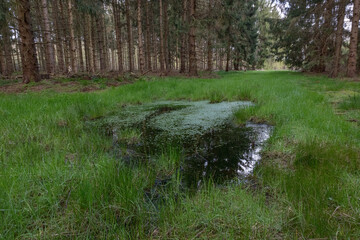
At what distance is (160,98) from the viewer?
24.5 feet

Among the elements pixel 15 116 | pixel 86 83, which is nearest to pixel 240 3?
pixel 86 83

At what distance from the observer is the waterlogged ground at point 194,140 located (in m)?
2.42

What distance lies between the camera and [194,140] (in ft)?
11.1

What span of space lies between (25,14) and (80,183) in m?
9.47

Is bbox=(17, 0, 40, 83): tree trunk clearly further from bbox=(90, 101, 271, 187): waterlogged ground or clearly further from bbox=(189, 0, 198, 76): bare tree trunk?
bbox=(189, 0, 198, 76): bare tree trunk

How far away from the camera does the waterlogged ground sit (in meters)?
2.42

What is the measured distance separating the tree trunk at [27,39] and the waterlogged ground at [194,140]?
584 cm

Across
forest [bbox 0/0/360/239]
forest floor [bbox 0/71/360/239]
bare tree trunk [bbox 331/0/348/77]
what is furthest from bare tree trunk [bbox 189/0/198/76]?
forest floor [bbox 0/71/360/239]

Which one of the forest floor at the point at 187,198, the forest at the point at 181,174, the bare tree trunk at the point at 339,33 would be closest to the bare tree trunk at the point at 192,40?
the bare tree trunk at the point at 339,33

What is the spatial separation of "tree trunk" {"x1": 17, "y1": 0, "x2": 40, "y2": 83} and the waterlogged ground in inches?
230

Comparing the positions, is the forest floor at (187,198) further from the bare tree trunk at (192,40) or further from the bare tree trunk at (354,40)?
the bare tree trunk at (192,40)

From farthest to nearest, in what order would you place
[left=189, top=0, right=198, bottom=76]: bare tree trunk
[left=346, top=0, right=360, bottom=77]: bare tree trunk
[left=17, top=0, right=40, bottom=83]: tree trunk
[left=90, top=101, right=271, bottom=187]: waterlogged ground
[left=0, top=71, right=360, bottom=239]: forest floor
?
1. [left=189, top=0, right=198, bottom=76]: bare tree trunk
2. [left=346, top=0, right=360, bottom=77]: bare tree trunk
3. [left=17, top=0, right=40, bottom=83]: tree trunk
4. [left=90, top=101, right=271, bottom=187]: waterlogged ground
5. [left=0, top=71, right=360, bottom=239]: forest floor

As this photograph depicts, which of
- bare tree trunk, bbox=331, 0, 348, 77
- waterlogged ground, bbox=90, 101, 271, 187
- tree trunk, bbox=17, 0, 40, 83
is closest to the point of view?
waterlogged ground, bbox=90, 101, 271, 187

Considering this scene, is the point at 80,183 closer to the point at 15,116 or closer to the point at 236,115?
the point at 15,116
